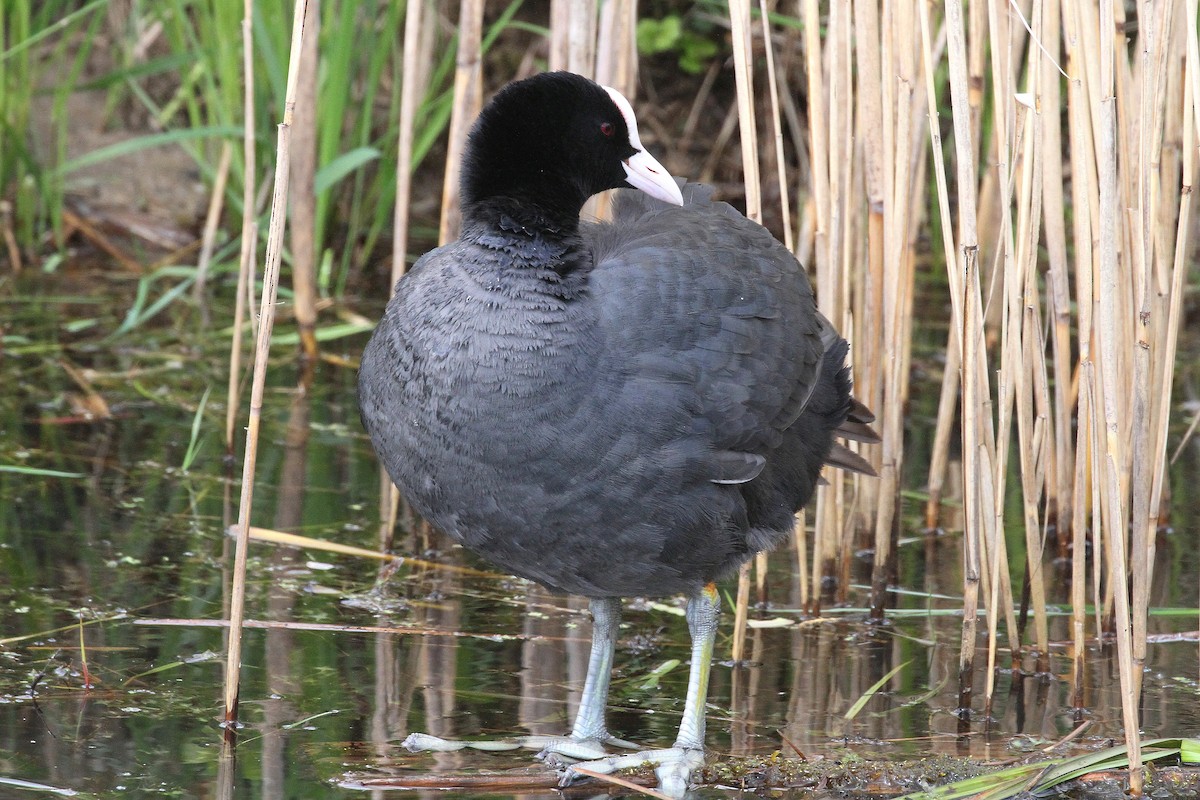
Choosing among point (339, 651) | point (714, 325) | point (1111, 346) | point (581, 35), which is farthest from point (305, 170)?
point (1111, 346)

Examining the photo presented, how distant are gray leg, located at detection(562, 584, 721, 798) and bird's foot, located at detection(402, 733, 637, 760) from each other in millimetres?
50

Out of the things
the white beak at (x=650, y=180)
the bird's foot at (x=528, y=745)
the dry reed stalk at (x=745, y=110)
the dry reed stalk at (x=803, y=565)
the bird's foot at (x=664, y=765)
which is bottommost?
the bird's foot at (x=664, y=765)

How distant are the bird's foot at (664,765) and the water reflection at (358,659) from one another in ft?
0.32

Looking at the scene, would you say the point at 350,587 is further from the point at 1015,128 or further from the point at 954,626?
the point at 1015,128

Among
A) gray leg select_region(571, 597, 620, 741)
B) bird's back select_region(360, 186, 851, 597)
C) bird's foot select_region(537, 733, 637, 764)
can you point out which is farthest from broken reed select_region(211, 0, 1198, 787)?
bird's foot select_region(537, 733, 637, 764)

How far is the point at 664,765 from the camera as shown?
2617 mm

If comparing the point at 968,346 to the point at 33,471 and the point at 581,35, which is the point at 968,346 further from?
the point at 33,471

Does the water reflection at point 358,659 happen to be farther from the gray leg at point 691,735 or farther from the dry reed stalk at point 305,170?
the dry reed stalk at point 305,170

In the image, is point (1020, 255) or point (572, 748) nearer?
point (572, 748)

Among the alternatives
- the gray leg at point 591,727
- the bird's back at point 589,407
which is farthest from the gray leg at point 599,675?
the bird's back at point 589,407

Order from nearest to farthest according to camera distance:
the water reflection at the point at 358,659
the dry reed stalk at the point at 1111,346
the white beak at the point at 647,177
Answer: the dry reed stalk at the point at 1111,346 < the water reflection at the point at 358,659 < the white beak at the point at 647,177

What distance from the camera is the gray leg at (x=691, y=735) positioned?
259cm

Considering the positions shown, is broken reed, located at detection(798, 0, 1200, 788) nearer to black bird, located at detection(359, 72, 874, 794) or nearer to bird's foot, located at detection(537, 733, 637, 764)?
black bird, located at detection(359, 72, 874, 794)

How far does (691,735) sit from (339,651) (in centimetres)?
81
